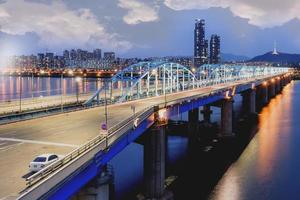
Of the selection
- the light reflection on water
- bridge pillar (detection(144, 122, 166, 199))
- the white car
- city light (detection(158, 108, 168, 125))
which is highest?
city light (detection(158, 108, 168, 125))

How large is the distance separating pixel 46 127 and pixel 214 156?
35.6 m

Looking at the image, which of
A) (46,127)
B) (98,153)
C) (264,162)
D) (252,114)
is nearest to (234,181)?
(264,162)

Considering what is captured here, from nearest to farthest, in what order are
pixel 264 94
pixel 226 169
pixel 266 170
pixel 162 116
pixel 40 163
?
pixel 40 163 → pixel 162 116 → pixel 266 170 → pixel 226 169 → pixel 264 94

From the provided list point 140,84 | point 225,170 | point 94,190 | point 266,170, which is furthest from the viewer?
point 140,84

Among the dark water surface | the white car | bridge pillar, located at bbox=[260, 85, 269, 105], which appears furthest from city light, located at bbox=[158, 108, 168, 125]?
bridge pillar, located at bbox=[260, 85, 269, 105]

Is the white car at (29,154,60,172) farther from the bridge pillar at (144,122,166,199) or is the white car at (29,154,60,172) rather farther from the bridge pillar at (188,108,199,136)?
the bridge pillar at (188,108,199,136)

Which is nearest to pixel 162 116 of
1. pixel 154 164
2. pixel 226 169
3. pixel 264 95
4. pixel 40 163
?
pixel 154 164

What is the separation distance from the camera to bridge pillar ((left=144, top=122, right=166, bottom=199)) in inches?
1779

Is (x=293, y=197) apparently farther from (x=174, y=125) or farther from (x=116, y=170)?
(x=174, y=125)

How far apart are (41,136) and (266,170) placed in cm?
3573

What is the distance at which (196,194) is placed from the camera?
50.8 m

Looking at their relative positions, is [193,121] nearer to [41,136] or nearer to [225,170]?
[225,170]

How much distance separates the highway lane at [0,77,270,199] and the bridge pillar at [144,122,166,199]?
4.37 meters

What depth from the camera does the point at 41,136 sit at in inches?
1442
